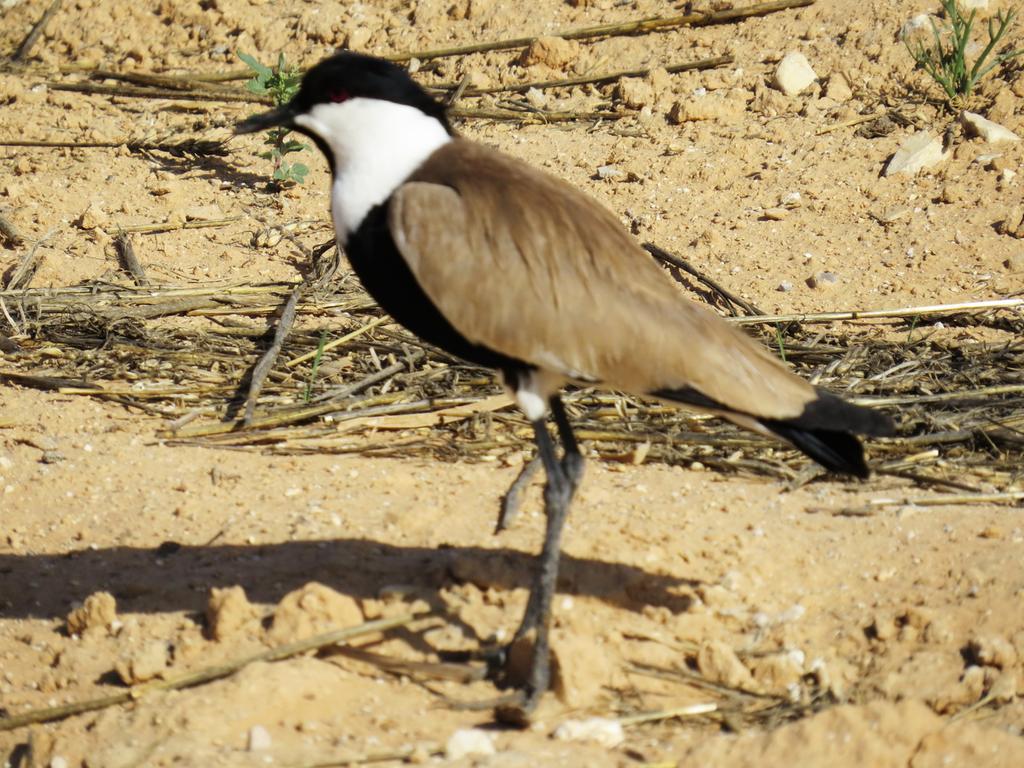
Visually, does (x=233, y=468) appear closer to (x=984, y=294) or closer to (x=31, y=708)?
(x=31, y=708)

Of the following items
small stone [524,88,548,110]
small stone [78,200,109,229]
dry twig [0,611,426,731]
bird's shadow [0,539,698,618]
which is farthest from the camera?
small stone [524,88,548,110]

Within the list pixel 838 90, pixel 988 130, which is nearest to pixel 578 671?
pixel 988 130

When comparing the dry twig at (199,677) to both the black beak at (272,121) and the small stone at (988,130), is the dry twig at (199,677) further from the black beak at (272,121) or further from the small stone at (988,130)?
the small stone at (988,130)

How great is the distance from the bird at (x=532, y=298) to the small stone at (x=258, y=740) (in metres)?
0.74

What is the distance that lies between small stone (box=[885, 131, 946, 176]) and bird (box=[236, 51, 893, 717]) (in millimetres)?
4017

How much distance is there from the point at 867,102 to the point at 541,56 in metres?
2.20

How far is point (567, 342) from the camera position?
4.25 m

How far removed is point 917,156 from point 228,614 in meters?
5.28

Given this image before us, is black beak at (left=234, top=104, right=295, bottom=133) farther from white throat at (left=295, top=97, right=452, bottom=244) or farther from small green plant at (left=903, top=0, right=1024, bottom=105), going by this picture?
small green plant at (left=903, top=0, right=1024, bottom=105)

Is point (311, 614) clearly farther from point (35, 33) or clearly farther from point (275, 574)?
point (35, 33)

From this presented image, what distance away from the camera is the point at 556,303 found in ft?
14.0

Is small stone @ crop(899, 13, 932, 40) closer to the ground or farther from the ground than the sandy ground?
farther from the ground

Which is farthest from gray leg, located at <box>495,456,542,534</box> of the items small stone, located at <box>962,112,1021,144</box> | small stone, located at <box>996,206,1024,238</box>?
small stone, located at <box>962,112,1021,144</box>

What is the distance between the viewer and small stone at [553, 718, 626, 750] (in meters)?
4.02
